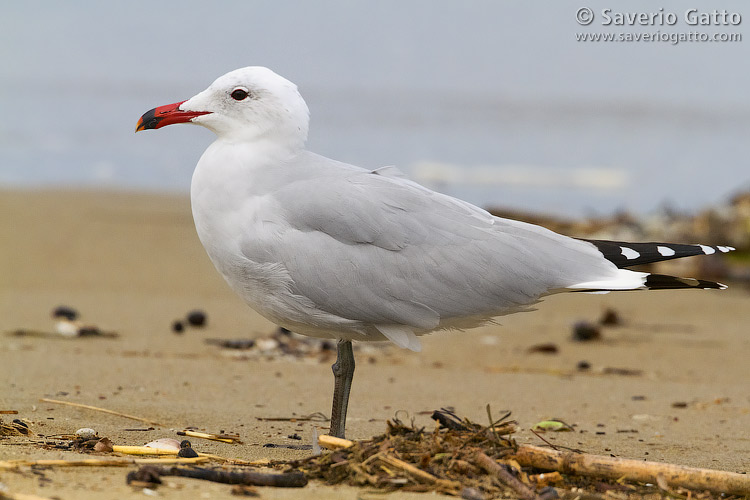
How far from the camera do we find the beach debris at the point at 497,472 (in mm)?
3334

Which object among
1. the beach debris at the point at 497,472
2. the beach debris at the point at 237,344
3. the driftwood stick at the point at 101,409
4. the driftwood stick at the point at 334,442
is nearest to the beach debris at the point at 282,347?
the beach debris at the point at 237,344

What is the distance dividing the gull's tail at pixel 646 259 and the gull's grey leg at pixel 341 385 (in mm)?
1087

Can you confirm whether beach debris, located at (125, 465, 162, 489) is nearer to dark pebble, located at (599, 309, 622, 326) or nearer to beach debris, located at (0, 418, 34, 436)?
beach debris, located at (0, 418, 34, 436)

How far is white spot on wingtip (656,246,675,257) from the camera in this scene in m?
4.21

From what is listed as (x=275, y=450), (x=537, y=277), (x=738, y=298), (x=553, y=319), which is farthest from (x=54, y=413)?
(x=738, y=298)

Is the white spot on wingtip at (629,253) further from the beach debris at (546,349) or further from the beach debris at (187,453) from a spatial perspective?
the beach debris at (546,349)

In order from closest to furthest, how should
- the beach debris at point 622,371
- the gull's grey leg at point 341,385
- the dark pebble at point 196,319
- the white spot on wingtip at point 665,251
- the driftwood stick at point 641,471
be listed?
the driftwood stick at point 641,471 → the white spot on wingtip at point 665,251 → the gull's grey leg at point 341,385 → the beach debris at point 622,371 → the dark pebble at point 196,319

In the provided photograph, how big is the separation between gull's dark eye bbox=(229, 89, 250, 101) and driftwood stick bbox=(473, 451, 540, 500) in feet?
6.35

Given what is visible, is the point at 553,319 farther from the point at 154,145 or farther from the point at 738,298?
the point at 154,145

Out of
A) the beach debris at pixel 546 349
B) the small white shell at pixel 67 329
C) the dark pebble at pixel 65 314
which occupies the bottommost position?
the small white shell at pixel 67 329

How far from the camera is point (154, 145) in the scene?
18.9 m

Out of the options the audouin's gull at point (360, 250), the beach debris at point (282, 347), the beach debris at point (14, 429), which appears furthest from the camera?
the beach debris at point (282, 347)

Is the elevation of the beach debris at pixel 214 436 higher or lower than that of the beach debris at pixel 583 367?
lower

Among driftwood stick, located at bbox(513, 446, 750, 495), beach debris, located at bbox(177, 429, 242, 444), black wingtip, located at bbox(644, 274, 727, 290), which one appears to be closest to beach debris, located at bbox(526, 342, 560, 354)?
black wingtip, located at bbox(644, 274, 727, 290)
